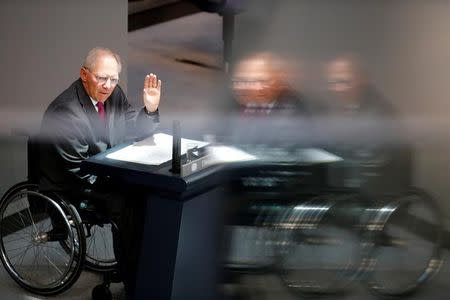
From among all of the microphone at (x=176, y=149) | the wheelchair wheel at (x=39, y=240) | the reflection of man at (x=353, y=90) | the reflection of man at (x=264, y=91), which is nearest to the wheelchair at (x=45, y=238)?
the wheelchair wheel at (x=39, y=240)

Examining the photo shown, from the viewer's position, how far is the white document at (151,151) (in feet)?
8.73

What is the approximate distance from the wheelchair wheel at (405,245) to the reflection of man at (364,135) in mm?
117

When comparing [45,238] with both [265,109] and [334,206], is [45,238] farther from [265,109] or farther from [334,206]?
[334,206]

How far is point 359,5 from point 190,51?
93 centimetres

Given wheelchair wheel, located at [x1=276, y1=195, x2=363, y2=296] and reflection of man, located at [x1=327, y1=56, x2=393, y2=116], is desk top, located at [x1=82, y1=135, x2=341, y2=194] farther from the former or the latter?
reflection of man, located at [x1=327, y1=56, x2=393, y2=116]

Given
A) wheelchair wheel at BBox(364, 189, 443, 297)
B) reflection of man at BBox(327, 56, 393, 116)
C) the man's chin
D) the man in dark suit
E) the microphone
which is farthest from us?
reflection of man at BBox(327, 56, 393, 116)

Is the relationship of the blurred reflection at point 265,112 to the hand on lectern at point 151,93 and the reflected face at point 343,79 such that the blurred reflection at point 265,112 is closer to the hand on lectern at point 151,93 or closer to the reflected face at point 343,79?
the reflected face at point 343,79

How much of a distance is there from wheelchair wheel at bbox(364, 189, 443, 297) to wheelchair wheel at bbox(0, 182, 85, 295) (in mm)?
1310

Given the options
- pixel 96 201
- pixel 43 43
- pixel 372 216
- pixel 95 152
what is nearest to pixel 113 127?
pixel 95 152

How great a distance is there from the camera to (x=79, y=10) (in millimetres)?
3543

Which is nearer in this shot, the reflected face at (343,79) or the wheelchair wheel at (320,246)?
the wheelchair wheel at (320,246)

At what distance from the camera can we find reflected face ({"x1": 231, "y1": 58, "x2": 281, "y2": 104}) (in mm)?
3096

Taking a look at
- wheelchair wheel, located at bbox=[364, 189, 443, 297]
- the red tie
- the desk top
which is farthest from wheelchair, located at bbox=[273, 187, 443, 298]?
the red tie

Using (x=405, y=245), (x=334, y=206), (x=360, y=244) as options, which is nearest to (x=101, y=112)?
(x=334, y=206)
